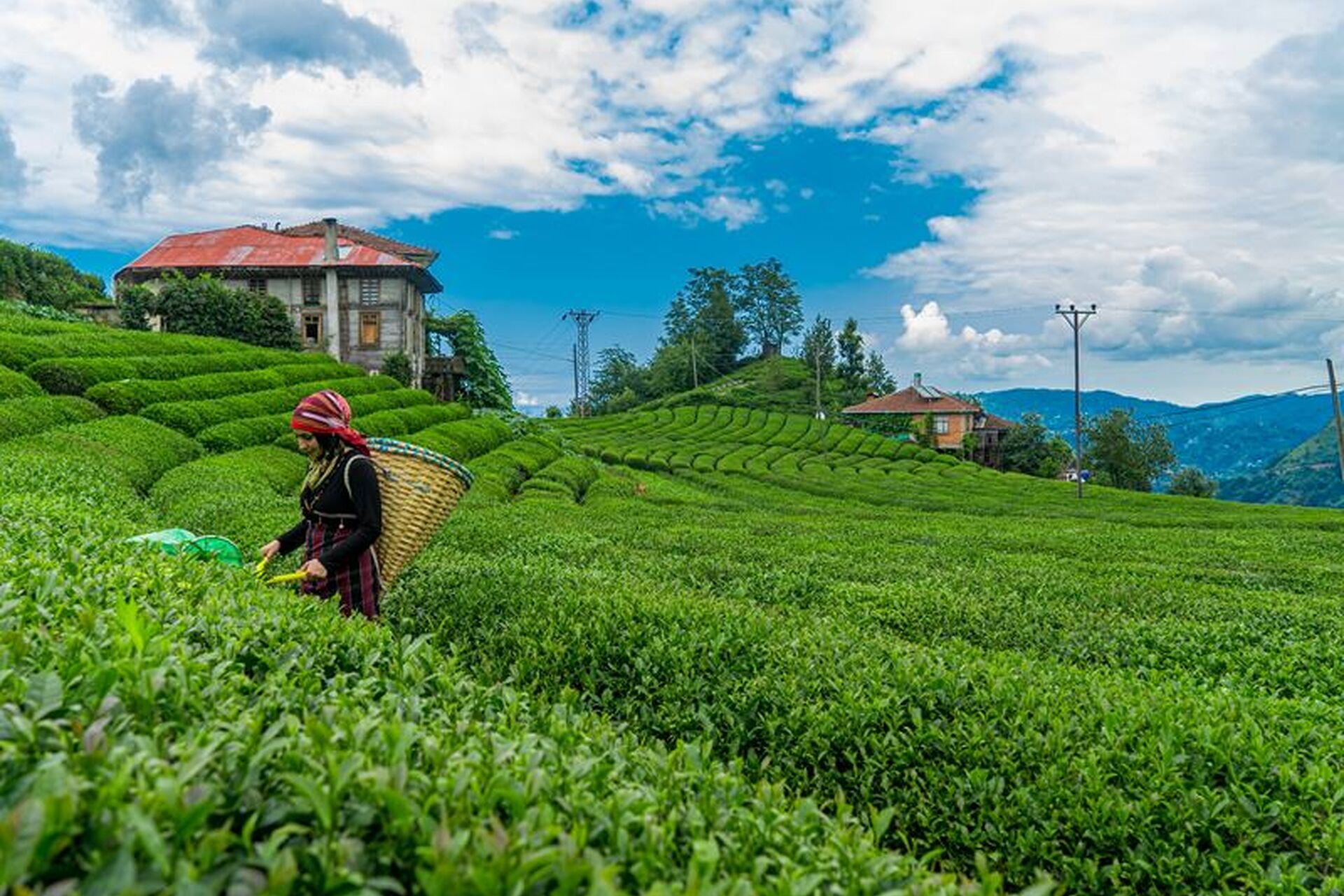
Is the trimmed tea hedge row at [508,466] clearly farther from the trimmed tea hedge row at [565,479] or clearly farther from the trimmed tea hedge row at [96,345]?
the trimmed tea hedge row at [96,345]

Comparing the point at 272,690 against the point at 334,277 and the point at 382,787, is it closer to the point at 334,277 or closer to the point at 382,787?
the point at 382,787

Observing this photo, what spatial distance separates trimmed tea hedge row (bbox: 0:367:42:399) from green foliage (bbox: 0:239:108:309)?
27.5 metres

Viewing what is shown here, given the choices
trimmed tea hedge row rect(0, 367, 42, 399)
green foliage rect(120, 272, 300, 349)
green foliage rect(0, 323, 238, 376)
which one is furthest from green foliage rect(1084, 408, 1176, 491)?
trimmed tea hedge row rect(0, 367, 42, 399)

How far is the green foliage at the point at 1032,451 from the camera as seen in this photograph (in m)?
66.2

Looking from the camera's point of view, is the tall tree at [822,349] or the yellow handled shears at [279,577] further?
the tall tree at [822,349]

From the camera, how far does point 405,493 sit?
5.01 m

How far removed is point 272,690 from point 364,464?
94.5 inches

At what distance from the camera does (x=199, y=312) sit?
38.7 m

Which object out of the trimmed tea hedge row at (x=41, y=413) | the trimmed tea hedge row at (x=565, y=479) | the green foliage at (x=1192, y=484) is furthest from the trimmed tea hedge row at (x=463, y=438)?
the green foliage at (x=1192, y=484)

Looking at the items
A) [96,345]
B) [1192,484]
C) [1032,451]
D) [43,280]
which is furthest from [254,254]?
[1192,484]

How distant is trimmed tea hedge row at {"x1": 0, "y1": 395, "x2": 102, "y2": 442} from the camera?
15.7m

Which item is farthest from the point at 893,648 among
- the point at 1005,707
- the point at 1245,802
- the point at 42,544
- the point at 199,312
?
the point at 199,312

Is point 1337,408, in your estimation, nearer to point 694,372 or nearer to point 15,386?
point 15,386

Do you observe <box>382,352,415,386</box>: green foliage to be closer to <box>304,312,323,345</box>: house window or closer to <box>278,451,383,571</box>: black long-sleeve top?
<box>304,312,323,345</box>: house window
